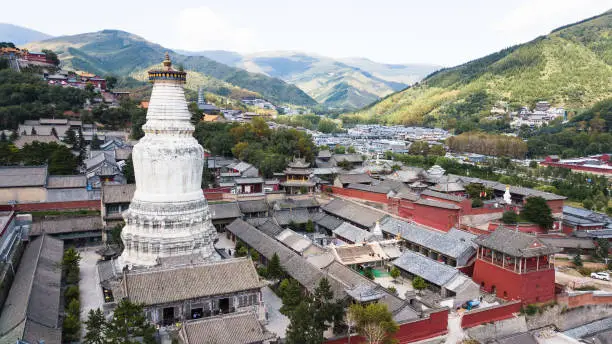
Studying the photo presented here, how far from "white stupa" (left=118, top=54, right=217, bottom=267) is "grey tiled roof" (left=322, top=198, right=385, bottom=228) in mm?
16146

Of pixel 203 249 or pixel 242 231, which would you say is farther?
pixel 242 231

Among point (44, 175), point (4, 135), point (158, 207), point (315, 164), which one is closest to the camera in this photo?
point (158, 207)

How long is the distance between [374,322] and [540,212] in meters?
23.6

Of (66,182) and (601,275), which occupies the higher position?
(66,182)

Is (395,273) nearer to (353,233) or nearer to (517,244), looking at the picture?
(353,233)

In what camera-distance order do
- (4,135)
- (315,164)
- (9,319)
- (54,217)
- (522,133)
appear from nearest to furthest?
1. (9,319)
2. (54,217)
3. (4,135)
4. (315,164)
5. (522,133)

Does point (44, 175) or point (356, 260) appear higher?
point (44, 175)

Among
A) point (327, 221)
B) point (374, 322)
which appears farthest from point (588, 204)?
point (374, 322)

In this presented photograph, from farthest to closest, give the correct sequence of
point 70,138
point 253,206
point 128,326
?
point 70,138 < point 253,206 < point 128,326

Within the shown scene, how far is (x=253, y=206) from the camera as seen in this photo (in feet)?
129

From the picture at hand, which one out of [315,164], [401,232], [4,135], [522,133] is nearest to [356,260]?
[401,232]

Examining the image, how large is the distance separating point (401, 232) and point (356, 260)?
22.0 feet

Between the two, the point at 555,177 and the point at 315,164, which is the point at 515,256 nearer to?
the point at 315,164

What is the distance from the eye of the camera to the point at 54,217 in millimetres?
32094
